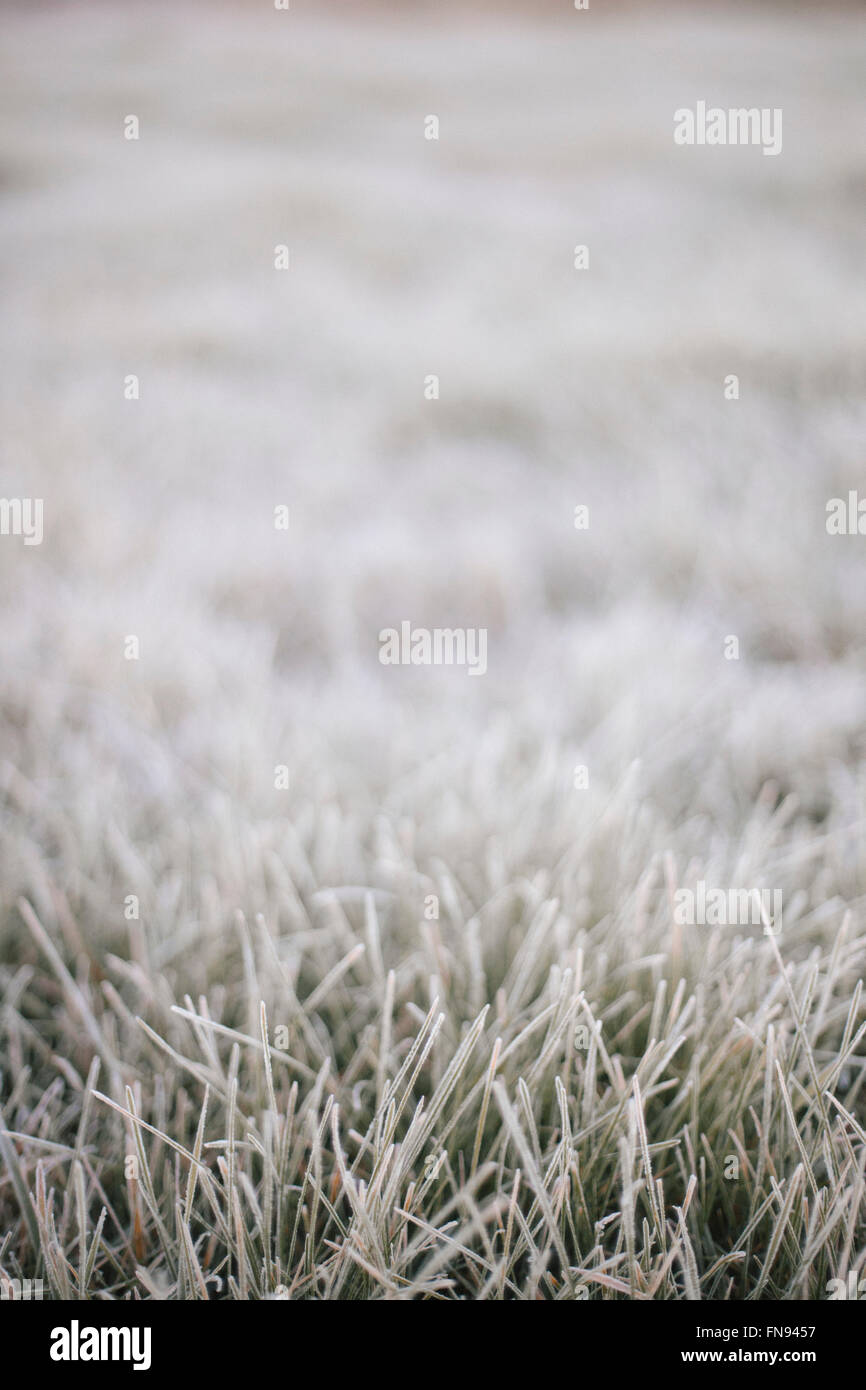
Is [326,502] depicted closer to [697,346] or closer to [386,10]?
[697,346]

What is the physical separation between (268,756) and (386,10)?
248 centimetres

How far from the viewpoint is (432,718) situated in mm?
939

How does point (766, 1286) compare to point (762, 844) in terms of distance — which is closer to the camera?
point (766, 1286)

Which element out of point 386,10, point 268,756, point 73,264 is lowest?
point 268,756

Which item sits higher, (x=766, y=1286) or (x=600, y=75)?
(x=600, y=75)

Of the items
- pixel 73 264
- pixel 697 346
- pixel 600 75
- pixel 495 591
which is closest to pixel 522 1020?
pixel 495 591

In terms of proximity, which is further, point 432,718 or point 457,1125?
point 432,718

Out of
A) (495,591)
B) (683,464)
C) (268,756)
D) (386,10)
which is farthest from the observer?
(386,10)

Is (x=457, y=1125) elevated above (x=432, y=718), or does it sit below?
below

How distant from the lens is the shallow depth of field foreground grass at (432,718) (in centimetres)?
50

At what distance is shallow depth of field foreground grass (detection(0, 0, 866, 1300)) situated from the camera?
50cm

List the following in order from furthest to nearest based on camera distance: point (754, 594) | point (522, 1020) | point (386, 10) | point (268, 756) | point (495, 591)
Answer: point (386, 10), point (495, 591), point (754, 594), point (268, 756), point (522, 1020)

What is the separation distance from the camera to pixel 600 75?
2689 millimetres
